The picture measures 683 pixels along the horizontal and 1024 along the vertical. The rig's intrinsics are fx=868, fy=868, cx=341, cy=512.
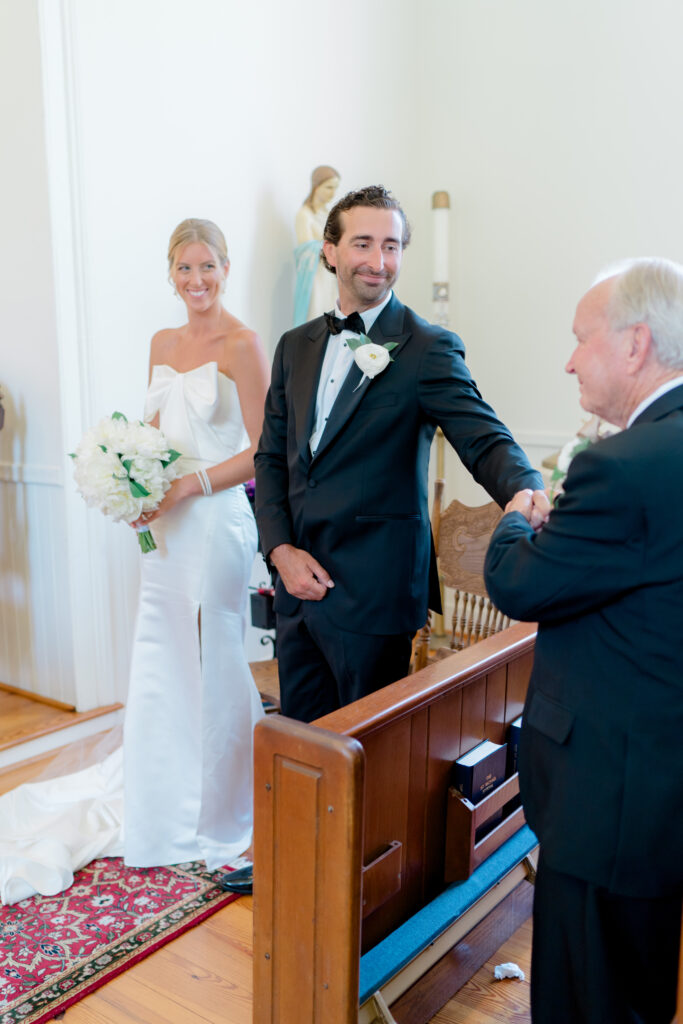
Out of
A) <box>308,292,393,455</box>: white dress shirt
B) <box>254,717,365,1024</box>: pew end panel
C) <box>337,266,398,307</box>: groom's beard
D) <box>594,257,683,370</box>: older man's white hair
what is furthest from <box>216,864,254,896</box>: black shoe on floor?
<box>594,257,683,370</box>: older man's white hair

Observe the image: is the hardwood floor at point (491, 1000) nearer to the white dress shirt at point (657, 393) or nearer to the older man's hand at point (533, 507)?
the older man's hand at point (533, 507)

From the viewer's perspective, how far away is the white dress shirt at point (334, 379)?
2221mm

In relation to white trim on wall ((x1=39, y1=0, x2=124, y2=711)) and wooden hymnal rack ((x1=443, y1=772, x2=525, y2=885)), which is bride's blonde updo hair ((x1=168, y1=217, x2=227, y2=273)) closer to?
white trim on wall ((x1=39, y1=0, x2=124, y2=711))

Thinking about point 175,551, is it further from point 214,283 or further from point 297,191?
point 297,191

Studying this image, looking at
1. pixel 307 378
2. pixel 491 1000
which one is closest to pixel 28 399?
pixel 307 378

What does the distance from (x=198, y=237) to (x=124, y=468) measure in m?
0.79

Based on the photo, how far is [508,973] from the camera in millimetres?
2189

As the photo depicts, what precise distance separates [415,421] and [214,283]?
105 cm

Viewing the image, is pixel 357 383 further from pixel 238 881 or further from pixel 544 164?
pixel 544 164

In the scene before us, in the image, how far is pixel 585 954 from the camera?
141cm

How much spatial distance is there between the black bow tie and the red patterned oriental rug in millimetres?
1703

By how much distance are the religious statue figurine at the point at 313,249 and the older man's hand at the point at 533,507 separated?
9.97 feet

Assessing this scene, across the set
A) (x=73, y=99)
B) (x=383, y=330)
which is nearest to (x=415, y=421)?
(x=383, y=330)

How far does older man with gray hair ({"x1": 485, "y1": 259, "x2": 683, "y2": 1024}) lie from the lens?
4.16ft
